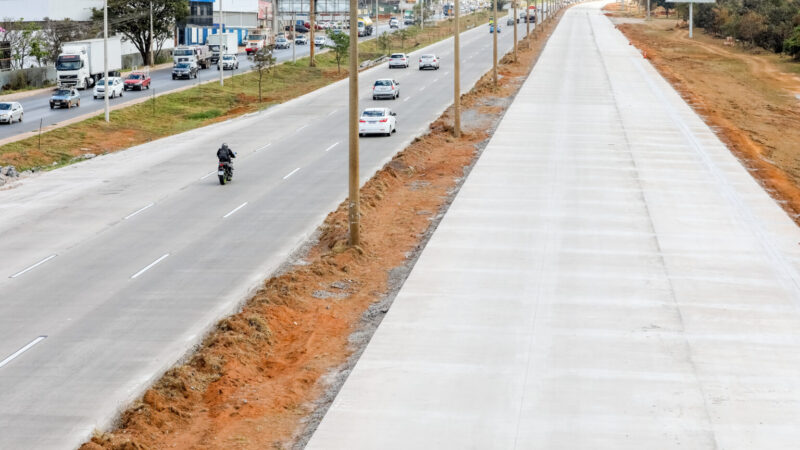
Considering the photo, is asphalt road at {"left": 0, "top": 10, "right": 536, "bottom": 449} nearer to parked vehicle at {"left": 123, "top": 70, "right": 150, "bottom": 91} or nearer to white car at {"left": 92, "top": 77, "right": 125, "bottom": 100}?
white car at {"left": 92, "top": 77, "right": 125, "bottom": 100}

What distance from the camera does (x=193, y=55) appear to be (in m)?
95.7

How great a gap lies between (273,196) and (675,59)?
255ft

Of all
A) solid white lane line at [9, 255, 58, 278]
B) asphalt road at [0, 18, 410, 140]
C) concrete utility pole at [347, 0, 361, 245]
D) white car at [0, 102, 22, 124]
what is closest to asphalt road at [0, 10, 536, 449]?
solid white lane line at [9, 255, 58, 278]

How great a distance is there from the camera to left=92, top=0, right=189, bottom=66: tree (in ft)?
343

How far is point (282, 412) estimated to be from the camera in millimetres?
15938

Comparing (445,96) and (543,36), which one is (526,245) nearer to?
(445,96)

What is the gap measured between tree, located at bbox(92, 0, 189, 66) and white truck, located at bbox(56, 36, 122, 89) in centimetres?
1942

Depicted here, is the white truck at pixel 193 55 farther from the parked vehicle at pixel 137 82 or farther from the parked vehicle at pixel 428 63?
the parked vehicle at pixel 428 63

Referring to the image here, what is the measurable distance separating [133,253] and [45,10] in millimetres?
85126

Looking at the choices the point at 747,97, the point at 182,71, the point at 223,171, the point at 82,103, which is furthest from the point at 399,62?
the point at 223,171

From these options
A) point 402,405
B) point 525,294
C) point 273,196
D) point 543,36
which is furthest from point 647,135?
point 543,36

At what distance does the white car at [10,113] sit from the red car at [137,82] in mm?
18148

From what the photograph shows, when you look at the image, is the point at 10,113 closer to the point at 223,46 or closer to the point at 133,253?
the point at 133,253

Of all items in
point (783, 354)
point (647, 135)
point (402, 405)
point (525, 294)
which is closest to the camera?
point (402, 405)
